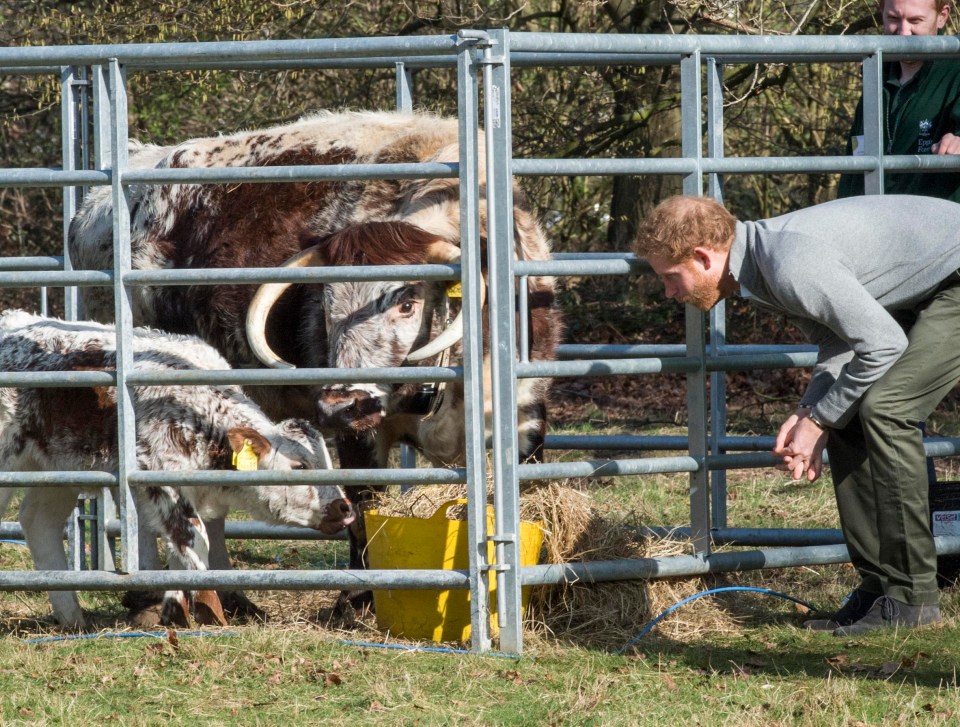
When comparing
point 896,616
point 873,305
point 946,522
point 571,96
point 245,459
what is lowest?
point 896,616

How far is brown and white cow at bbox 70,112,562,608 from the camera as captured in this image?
567 cm

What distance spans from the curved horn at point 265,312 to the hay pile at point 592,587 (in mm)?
850

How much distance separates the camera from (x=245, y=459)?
511 centimetres

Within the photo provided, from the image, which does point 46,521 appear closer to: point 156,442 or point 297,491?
point 156,442

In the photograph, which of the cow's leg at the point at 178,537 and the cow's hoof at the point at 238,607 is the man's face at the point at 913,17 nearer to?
the cow's leg at the point at 178,537

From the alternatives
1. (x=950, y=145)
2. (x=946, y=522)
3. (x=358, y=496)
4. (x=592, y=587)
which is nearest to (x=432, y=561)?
(x=592, y=587)

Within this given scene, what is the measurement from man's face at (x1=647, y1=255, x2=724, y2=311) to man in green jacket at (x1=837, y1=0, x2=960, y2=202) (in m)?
1.35

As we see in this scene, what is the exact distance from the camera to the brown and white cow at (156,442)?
5254 millimetres

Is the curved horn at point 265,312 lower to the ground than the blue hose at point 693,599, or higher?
higher

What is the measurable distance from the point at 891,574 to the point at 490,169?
204cm

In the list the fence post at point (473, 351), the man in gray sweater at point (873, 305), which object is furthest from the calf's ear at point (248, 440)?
the man in gray sweater at point (873, 305)

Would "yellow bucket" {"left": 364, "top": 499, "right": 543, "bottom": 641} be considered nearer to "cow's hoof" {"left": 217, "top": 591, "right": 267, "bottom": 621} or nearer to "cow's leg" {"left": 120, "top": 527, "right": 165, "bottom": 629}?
"cow's hoof" {"left": 217, "top": 591, "right": 267, "bottom": 621}

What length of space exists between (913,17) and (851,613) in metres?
2.57

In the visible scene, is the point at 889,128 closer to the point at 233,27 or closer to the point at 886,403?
the point at 886,403
